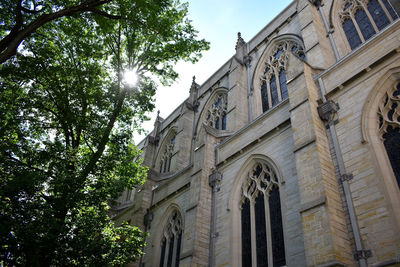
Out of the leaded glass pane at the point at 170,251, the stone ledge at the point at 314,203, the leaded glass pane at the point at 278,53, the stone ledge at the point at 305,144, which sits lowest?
the stone ledge at the point at 314,203

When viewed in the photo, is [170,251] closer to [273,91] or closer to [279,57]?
[273,91]

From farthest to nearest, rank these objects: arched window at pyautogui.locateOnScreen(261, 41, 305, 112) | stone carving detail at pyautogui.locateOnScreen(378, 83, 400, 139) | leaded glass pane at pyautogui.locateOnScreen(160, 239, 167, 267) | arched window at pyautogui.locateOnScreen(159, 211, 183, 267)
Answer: arched window at pyautogui.locateOnScreen(261, 41, 305, 112) < leaded glass pane at pyautogui.locateOnScreen(160, 239, 167, 267) < arched window at pyautogui.locateOnScreen(159, 211, 183, 267) < stone carving detail at pyautogui.locateOnScreen(378, 83, 400, 139)

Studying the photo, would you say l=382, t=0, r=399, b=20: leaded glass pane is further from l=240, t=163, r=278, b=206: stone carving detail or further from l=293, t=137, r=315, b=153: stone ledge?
l=240, t=163, r=278, b=206: stone carving detail

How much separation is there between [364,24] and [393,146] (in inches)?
288

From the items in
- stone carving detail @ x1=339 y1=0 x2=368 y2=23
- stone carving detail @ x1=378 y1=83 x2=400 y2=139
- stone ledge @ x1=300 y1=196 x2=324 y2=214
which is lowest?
stone ledge @ x1=300 y1=196 x2=324 y2=214

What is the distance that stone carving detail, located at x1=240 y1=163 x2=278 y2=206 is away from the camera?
10.6m

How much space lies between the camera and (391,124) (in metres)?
7.94

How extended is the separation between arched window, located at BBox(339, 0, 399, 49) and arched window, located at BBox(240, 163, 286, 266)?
22.7ft

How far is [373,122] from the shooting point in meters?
8.23

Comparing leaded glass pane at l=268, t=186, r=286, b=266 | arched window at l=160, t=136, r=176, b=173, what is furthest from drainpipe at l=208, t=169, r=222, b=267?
arched window at l=160, t=136, r=176, b=173

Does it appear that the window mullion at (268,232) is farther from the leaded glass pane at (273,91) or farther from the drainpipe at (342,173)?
the leaded glass pane at (273,91)

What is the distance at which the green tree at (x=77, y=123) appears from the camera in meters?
8.47

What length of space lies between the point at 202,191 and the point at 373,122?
6.77 meters

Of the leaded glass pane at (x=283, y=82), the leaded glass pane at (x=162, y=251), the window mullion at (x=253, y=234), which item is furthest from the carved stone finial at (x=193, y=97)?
the window mullion at (x=253, y=234)
